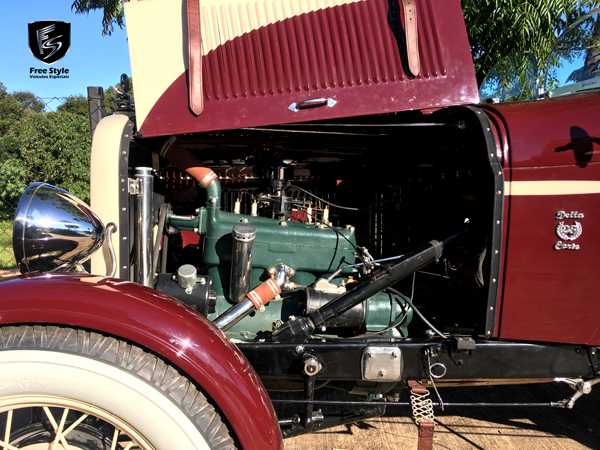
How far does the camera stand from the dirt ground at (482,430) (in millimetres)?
2184

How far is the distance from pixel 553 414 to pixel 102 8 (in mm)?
8726

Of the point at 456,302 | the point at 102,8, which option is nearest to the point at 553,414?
the point at 456,302

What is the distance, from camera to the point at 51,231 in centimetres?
157

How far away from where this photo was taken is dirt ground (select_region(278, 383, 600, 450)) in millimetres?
2184

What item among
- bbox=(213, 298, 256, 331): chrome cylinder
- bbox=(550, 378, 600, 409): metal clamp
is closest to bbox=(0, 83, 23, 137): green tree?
bbox=(213, 298, 256, 331): chrome cylinder

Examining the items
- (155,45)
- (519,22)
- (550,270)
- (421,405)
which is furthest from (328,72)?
(519,22)

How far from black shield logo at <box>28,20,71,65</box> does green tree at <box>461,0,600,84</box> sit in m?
7.11

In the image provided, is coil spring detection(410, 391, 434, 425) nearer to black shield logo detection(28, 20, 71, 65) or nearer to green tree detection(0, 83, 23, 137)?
black shield logo detection(28, 20, 71, 65)

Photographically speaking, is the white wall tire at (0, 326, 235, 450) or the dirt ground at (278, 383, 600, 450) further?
the dirt ground at (278, 383, 600, 450)

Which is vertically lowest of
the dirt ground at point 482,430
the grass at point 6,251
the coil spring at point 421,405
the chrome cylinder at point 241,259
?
the dirt ground at point 482,430

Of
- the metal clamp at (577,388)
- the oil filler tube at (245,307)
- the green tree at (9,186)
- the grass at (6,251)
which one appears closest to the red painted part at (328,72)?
the oil filler tube at (245,307)

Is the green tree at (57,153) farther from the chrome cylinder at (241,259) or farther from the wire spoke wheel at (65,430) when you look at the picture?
the wire spoke wheel at (65,430)

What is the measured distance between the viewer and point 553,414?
253 centimetres

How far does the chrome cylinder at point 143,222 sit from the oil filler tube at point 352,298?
2.19 feet
